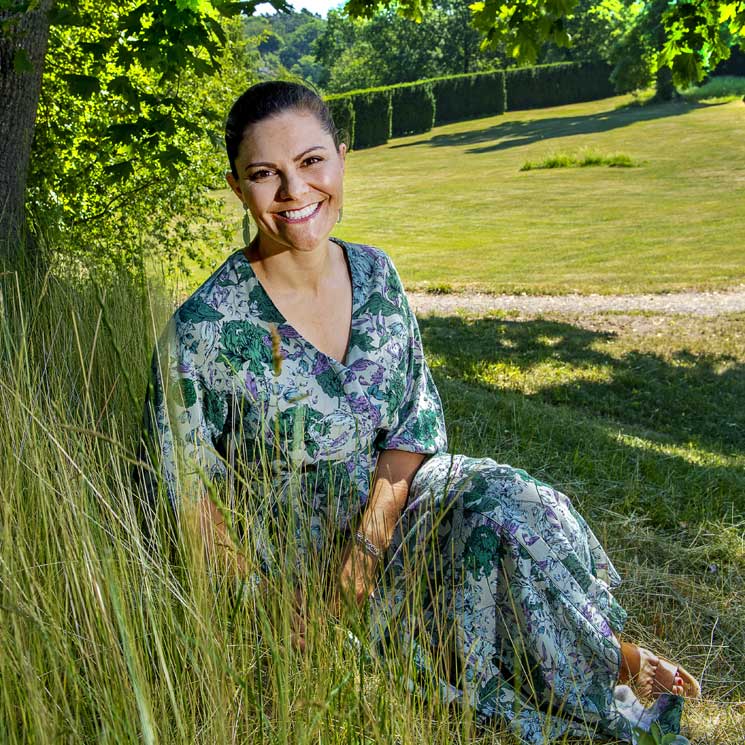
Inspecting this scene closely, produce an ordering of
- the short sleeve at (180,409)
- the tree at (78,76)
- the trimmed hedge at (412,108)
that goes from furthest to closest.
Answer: the trimmed hedge at (412,108) < the tree at (78,76) < the short sleeve at (180,409)

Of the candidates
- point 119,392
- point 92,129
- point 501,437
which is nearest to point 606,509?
point 501,437

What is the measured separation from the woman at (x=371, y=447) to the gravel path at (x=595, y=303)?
794cm

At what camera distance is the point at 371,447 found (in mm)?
2455

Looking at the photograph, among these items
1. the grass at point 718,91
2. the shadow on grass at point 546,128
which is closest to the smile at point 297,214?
the shadow on grass at point 546,128

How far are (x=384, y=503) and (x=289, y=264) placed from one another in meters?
0.68

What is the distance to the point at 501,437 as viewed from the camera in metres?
4.56

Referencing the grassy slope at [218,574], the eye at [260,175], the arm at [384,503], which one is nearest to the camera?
the grassy slope at [218,574]

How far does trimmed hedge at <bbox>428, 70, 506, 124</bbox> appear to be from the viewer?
139 feet

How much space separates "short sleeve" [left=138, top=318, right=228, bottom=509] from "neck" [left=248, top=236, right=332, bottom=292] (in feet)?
1.01

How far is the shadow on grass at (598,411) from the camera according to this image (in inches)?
160

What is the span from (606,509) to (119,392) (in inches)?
80.5

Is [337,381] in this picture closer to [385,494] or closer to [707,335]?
[385,494]

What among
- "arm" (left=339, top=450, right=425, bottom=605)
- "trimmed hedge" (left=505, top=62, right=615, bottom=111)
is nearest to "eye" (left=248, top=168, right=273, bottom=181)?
"arm" (left=339, top=450, right=425, bottom=605)

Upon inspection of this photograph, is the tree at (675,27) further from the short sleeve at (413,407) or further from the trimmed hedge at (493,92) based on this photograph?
the trimmed hedge at (493,92)
